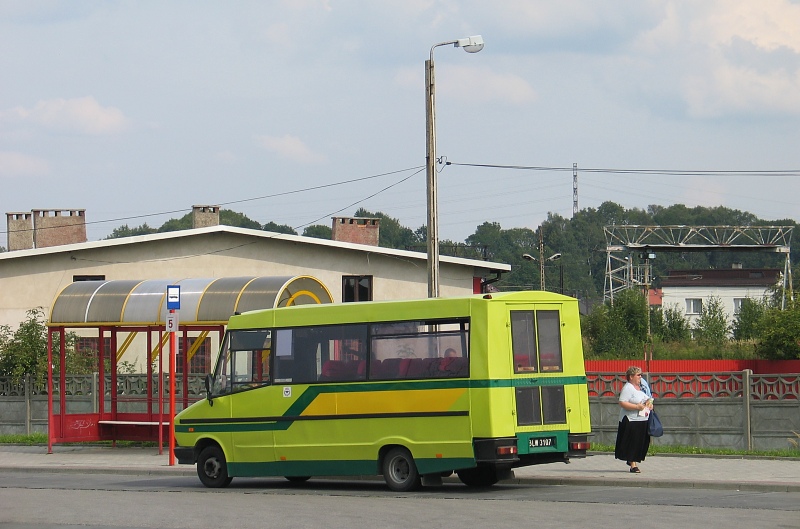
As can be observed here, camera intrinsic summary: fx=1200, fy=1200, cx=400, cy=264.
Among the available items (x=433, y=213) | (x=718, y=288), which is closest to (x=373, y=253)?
(x=433, y=213)

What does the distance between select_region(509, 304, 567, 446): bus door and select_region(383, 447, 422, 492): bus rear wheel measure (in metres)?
1.68

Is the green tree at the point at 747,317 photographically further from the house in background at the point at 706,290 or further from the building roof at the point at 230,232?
the building roof at the point at 230,232

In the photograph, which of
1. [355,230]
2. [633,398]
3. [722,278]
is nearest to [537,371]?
[633,398]

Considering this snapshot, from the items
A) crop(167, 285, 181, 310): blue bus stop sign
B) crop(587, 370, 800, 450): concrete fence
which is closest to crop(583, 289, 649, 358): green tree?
crop(587, 370, 800, 450): concrete fence

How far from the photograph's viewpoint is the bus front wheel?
62.4ft

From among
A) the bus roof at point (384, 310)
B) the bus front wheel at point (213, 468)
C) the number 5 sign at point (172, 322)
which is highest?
the number 5 sign at point (172, 322)

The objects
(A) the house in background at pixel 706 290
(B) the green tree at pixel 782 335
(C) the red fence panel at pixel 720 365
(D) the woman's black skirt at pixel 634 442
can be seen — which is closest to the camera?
(D) the woman's black skirt at pixel 634 442

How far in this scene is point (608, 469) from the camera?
63.0 ft

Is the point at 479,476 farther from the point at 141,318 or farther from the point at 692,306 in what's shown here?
the point at 692,306

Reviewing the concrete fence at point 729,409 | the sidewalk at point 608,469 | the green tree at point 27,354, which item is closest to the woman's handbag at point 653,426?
the sidewalk at point 608,469

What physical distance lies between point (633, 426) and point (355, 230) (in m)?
33.3

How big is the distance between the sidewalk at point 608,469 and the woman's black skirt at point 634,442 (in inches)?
11.2

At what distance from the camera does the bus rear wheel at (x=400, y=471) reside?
16969 mm

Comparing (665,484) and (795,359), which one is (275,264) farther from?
(665,484)
